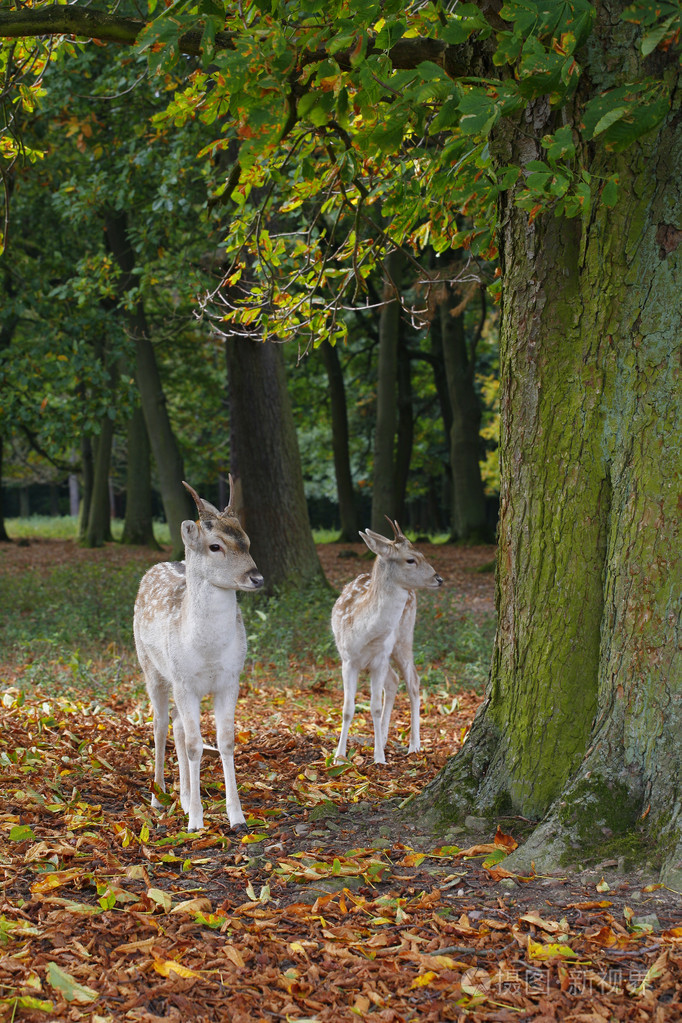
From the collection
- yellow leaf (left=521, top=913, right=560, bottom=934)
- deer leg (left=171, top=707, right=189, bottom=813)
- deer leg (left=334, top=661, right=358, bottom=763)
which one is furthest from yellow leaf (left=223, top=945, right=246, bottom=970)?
deer leg (left=334, top=661, right=358, bottom=763)

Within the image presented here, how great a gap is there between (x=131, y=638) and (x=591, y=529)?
8.24 metres

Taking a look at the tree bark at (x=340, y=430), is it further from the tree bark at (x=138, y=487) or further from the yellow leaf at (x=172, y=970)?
the yellow leaf at (x=172, y=970)

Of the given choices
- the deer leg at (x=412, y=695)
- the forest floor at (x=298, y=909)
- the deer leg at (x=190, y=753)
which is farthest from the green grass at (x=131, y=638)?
the deer leg at (x=190, y=753)

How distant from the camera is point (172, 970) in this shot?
3326 millimetres

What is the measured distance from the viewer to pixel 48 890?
13.3 ft

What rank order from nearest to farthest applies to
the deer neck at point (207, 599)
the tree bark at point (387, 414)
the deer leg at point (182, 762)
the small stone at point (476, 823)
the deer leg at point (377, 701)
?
the small stone at point (476, 823) < the deer neck at point (207, 599) < the deer leg at point (182, 762) < the deer leg at point (377, 701) < the tree bark at point (387, 414)

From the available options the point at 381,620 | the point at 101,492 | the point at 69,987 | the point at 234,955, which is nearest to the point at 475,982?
the point at 234,955

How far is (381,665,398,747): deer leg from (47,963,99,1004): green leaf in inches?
145

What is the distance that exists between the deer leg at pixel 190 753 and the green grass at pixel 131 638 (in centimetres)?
340

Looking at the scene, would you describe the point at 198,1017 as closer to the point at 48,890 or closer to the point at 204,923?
the point at 204,923

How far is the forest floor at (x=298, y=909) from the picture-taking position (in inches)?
125

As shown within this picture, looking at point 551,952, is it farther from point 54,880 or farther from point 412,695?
point 412,695

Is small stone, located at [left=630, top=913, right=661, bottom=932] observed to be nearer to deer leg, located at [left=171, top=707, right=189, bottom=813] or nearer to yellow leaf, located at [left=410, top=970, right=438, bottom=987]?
yellow leaf, located at [left=410, top=970, right=438, bottom=987]

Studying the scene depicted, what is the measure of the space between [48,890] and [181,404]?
26615 mm
